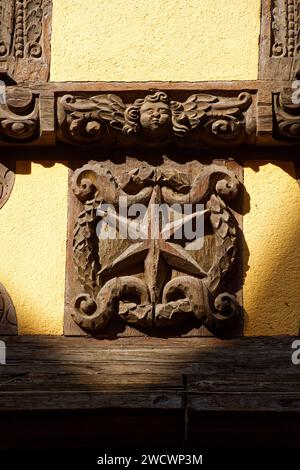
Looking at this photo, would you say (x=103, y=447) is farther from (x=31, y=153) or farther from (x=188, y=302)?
(x=31, y=153)

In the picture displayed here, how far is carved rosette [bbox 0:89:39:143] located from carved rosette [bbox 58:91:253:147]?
0.33 feet

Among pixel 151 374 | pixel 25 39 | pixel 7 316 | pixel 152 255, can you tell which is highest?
pixel 25 39

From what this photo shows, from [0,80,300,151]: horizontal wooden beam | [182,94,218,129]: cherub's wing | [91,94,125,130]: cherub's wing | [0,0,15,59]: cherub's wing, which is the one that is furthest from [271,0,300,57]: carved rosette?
[0,0,15,59]: cherub's wing

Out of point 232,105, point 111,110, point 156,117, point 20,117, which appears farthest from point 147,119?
point 20,117

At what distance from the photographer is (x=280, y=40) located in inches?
232

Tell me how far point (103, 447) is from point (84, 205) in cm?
87

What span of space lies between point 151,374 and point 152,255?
0.45 m

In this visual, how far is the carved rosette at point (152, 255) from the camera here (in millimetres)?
5535

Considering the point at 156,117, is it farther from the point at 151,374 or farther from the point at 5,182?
the point at 151,374

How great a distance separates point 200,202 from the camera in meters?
5.69

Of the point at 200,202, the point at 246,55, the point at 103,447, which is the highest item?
the point at 246,55

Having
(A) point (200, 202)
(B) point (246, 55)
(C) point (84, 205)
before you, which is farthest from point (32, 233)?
(B) point (246, 55)

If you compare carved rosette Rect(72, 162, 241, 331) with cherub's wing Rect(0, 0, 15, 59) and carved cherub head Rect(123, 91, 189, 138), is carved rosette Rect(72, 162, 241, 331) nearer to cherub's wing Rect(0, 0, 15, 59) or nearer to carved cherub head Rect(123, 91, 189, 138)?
carved cherub head Rect(123, 91, 189, 138)

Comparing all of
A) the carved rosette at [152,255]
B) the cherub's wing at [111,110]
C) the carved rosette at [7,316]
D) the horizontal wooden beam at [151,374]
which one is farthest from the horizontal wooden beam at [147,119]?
the horizontal wooden beam at [151,374]
